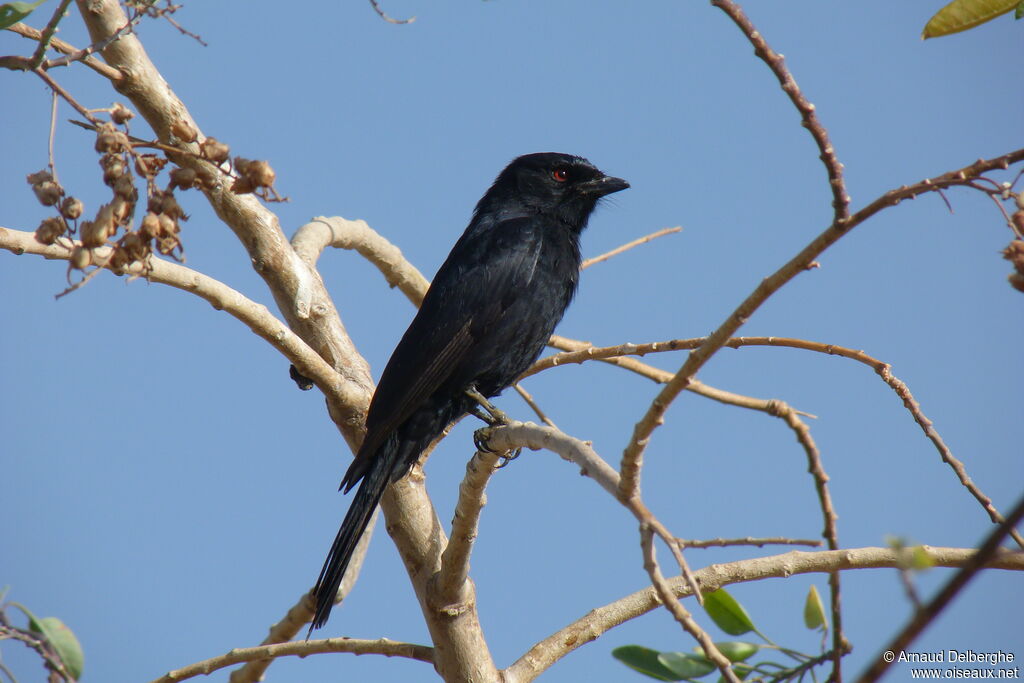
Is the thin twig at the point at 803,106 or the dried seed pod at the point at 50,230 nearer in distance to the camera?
the thin twig at the point at 803,106

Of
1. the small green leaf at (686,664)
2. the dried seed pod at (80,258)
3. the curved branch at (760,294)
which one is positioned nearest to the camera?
the curved branch at (760,294)

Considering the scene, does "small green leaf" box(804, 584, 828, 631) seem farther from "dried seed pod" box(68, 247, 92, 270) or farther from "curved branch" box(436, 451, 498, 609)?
"dried seed pod" box(68, 247, 92, 270)

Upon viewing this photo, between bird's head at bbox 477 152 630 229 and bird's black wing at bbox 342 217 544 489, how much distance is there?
0.39 metres

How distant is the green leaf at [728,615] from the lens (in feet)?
11.2

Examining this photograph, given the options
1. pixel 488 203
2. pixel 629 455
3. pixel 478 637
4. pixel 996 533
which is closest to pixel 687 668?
pixel 478 637

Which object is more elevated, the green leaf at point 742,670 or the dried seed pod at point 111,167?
the dried seed pod at point 111,167

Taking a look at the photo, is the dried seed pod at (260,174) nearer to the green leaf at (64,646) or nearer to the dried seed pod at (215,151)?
the dried seed pod at (215,151)

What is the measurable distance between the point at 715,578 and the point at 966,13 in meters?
1.86

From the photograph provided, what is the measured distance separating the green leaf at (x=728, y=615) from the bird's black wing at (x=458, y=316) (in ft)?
4.86

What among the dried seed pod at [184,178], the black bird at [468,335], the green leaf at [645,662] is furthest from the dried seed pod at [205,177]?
the green leaf at [645,662]

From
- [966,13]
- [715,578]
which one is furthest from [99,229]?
[715,578]

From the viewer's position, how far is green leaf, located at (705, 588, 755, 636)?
134 inches

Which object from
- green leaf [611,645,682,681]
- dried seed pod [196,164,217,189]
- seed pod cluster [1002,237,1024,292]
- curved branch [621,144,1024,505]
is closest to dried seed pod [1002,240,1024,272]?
seed pod cluster [1002,237,1024,292]

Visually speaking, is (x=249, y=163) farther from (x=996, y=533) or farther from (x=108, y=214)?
(x=996, y=533)
